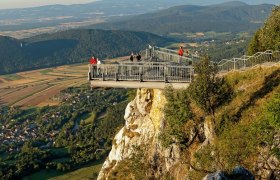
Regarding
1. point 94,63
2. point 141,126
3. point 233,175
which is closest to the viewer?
point 233,175

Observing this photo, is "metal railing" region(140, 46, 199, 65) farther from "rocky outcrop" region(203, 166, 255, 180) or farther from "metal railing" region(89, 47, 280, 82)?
"rocky outcrop" region(203, 166, 255, 180)

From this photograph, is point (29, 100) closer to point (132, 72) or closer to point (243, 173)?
point (132, 72)

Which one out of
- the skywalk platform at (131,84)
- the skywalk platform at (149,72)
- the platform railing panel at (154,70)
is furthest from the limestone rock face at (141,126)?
the platform railing panel at (154,70)

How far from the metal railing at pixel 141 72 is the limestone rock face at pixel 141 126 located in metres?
1.79

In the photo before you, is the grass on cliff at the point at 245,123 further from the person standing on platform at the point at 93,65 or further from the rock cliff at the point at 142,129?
the person standing on platform at the point at 93,65

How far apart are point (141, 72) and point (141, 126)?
5.95m

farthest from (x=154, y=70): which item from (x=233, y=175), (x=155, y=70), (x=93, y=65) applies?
(x=233, y=175)

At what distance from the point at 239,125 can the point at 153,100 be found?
12.7m

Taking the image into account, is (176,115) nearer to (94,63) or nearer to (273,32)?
(94,63)

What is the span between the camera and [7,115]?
165125mm

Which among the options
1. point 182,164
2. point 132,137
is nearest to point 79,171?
point 132,137

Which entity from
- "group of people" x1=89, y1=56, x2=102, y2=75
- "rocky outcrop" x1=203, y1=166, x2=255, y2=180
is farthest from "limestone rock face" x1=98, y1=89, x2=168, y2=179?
"rocky outcrop" x1=203, y1=166, x2=255, y2=180

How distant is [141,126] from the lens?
39531 mm

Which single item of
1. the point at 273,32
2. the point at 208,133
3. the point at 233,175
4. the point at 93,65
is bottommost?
the point at 208,133
